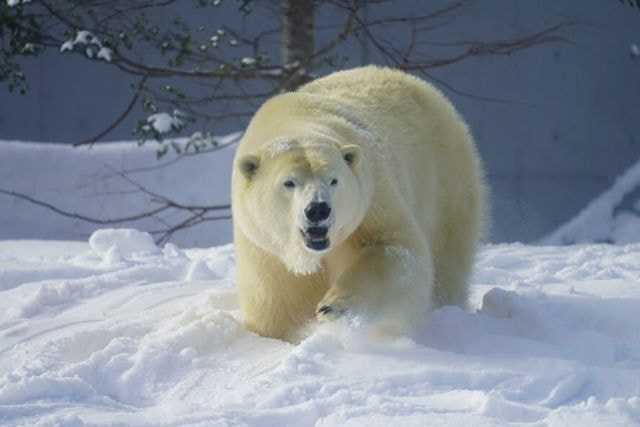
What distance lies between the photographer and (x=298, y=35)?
759cm

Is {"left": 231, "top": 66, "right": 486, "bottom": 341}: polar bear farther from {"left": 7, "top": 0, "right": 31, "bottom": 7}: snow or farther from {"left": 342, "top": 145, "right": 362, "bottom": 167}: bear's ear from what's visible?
{"left": 7, "top": 0, "right": 31, "bottom": 7}: snow

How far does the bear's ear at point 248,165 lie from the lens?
3416 millimetres

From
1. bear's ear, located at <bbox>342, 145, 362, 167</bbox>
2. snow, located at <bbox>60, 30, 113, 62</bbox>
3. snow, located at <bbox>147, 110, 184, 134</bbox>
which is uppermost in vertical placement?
snow, located at <bbox>60, 30, 113, 62</bbox>

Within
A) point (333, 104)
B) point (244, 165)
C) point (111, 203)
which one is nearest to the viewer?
point (244, 165)

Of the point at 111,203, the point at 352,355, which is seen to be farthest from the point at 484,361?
the point at 111,203

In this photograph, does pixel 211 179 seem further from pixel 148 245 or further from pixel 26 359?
pixel 26 359

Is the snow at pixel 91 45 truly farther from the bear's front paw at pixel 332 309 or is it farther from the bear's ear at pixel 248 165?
the bear's front paw at pixel 332 309

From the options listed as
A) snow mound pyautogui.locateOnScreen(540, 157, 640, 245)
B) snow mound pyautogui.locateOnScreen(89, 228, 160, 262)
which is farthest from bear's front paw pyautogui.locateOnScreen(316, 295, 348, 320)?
snow mound pyautogui.locateOnScreen(540, 157, 640, 245)

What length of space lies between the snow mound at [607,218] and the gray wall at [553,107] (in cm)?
8

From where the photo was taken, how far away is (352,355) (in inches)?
122

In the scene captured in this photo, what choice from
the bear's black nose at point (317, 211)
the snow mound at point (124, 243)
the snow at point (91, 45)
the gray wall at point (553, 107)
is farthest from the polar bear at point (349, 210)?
the gray wall at point (553, 107)

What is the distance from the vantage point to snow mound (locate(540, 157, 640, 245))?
29.1 ft

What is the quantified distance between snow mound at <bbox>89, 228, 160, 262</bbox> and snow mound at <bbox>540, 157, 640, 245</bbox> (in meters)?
4.30

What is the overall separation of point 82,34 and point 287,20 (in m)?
1.59
